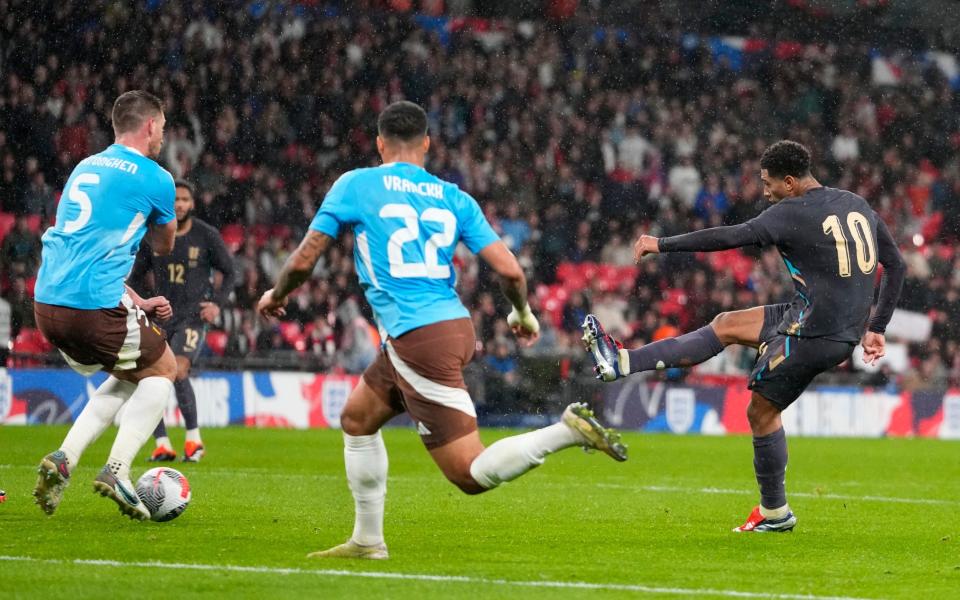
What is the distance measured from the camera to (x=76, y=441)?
288 inches

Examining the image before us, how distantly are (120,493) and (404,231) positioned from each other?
2086 millimetres

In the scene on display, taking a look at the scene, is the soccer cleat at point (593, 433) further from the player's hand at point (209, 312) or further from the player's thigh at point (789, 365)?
the player's hand at point (209, 312)

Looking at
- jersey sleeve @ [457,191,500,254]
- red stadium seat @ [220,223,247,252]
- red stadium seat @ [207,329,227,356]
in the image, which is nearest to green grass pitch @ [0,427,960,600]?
jersey sleeve @ [457,191,500,254]

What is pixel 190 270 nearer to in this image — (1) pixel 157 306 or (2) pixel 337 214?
(1) pixel 157 306

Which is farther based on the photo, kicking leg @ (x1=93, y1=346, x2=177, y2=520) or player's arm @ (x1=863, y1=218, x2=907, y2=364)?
player's arm @ (x1=863, y1=218, x2=907, y2=364)

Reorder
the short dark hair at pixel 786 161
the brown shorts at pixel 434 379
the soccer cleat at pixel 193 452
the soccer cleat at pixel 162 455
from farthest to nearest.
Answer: the soccer cleat at pixel 193 452 < the soccer cleat at pixel 162 455 < the short dark hair at pixel 786 161 < the brown shorts at pixel 434 379

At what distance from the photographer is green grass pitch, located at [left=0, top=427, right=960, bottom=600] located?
5.54 metres

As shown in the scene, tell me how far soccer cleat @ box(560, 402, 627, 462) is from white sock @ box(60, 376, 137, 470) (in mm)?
2713

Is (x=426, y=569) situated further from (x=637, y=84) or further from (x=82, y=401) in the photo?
(x=637, y=84)

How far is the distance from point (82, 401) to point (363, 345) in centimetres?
398

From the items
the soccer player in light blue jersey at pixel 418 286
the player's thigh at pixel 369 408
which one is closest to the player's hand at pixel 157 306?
the soccer player in light blue jersey at pixel 418 286

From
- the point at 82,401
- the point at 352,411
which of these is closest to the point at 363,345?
Result: the point at 82,401

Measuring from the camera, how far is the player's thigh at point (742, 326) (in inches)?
320

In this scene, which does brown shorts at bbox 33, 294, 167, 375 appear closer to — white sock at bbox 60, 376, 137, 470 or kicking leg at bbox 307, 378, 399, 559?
white sock at bbox 60, 376, 137, 470
